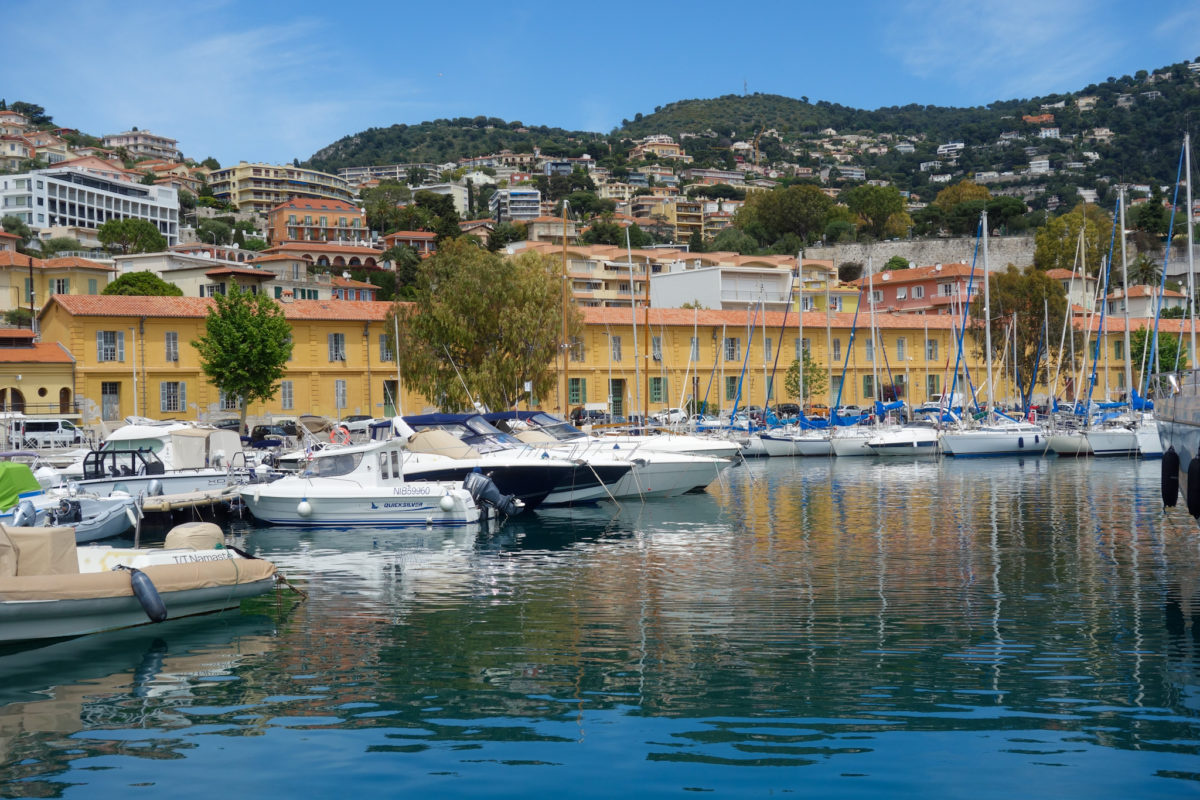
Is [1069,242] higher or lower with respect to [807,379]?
higher

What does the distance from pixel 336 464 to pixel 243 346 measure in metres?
→ 23.9

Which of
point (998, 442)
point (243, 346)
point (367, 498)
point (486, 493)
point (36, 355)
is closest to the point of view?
point (367, 498)

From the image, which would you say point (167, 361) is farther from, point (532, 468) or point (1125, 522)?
point (1125, 522)

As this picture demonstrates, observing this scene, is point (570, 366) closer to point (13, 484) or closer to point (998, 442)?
point (998, 442)

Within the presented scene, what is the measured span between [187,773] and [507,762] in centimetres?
282

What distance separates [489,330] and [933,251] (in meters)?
88.7

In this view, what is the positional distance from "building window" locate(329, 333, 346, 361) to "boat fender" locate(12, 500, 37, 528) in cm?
3711

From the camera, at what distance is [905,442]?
49781 mm

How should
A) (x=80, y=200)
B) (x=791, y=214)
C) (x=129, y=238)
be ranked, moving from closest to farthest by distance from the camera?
(x=129, y=238) → (x=791, y=214) → (x=80, y=200)

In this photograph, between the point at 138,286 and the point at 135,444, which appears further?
the point at 138,286

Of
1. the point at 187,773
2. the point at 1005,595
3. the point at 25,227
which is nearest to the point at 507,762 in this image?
the point at 187,773

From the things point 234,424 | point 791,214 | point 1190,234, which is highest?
point 791,214

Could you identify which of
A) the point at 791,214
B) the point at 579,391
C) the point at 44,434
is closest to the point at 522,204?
the point at 791,214

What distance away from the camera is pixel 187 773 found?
9.79 m
